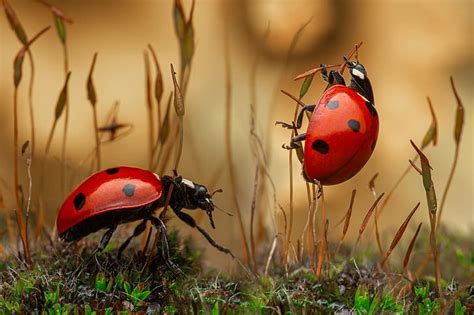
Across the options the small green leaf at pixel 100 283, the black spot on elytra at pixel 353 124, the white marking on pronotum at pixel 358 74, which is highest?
the white marking on pronotum at pixel 358 74

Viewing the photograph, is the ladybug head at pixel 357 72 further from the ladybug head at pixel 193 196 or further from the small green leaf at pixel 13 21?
the small green leaf at pixel 13 21

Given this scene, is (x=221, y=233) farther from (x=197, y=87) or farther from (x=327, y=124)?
(x=327, y=124)

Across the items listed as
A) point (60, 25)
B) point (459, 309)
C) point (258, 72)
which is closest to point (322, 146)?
point (459, 309)

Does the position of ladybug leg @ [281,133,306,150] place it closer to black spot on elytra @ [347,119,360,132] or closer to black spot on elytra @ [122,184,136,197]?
black spot on elytra @ [347,119,360,132]

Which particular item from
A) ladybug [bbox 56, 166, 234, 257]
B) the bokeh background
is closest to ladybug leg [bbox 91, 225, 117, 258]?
ladybug [bbox 56, 166, 234, 257]

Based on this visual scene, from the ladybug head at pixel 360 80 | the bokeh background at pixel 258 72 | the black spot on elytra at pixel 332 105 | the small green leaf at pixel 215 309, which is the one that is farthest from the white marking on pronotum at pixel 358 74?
the bokeh background at pixel 258 72

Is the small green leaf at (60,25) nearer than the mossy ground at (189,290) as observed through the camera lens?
No

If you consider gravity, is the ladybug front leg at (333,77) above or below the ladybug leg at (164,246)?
above

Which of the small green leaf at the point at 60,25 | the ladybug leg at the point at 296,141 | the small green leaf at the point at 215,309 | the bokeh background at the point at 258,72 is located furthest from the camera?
the bokeh background at the point at 258,72
